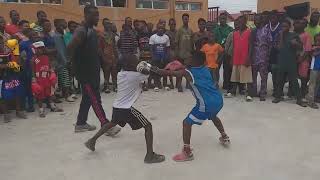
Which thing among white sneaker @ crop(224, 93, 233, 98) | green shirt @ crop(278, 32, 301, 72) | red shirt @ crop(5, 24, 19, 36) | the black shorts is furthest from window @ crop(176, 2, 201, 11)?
the black shorts

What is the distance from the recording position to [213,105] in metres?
4.70

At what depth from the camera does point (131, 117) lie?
4.71 metres

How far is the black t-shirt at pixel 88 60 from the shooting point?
545cm

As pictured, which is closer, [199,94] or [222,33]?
[199,94]

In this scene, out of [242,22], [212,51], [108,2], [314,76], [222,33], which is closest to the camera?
[314,76]

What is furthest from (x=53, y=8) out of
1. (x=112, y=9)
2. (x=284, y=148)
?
(x=284, y=148)

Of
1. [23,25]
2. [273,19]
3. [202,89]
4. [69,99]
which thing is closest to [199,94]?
[202,89]

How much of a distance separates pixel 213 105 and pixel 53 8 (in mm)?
13115

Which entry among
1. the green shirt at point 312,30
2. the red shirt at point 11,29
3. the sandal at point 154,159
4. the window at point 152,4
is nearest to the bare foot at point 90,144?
the sandal at point 154,159

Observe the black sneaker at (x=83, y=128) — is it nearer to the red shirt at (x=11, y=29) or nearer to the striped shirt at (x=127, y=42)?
the red shirt at (x=11, y=29)

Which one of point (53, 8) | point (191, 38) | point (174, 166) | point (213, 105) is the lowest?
point (174, 166)

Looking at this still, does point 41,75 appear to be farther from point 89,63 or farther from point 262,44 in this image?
point 262,44

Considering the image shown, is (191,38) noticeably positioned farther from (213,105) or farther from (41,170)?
(41,170)

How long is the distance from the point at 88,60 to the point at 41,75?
5.78ft
